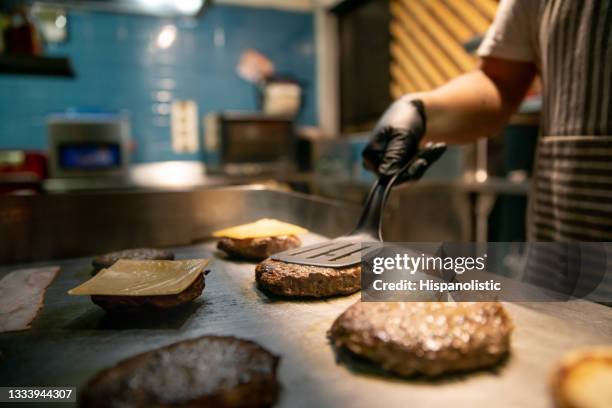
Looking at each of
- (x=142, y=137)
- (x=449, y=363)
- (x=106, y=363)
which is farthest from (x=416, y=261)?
(x=142, y=137)

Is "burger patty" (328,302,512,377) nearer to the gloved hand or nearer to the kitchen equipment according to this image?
the gloved hand

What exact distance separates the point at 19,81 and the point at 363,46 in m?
3.34

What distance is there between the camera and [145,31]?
4.45 metres

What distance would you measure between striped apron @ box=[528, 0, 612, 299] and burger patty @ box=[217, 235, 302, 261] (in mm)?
707

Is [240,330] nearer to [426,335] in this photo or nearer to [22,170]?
[426,335]

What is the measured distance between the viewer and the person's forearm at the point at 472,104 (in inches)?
53.6

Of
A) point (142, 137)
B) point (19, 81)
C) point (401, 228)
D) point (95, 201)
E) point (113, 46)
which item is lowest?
point (401, 228)

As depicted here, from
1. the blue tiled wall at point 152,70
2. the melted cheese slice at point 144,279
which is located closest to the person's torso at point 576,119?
the melted cheese slice at point 144,279

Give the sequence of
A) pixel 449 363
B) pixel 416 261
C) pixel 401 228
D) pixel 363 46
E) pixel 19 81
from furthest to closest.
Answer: pixel 363 46
pixel 19 81
pixel 401 228
pixel 416 261
pixel 449 363

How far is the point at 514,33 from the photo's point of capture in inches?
54.3

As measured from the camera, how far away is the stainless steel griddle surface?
53 centimetres

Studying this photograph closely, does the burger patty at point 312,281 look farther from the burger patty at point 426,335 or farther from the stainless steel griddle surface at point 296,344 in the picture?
the burger patty at point 426,335

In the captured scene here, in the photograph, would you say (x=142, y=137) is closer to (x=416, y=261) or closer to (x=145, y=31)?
(x=145, y=31)

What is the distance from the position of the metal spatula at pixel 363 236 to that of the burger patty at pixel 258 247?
135mm
